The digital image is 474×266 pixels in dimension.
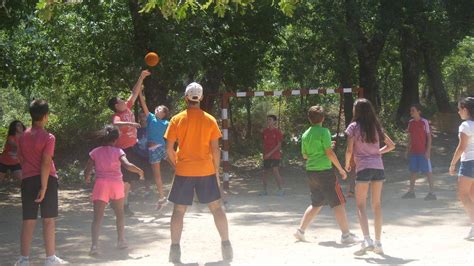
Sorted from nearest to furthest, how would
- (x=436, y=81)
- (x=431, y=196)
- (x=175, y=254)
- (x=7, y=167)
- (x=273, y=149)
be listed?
(x=175, y=254) < (x=431, y=196) < (x=7, y=167) < (x=273, y=149) < (x=436, y=81)

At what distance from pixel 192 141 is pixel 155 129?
3.84 m

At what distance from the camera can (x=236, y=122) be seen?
2378 centimetres

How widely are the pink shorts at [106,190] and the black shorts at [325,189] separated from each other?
7.27 ft

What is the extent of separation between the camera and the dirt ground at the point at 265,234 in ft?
21.4

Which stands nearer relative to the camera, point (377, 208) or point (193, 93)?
point (193, 93)

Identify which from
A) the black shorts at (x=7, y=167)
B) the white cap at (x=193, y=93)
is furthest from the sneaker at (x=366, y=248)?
the black shorts at (x=7, y=167)

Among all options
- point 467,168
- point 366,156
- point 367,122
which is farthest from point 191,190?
point 467,168

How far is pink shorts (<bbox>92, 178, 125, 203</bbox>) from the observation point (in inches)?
272

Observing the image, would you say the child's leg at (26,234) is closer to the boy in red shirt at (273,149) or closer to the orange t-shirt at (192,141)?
the orange t-shirt at (192,141)

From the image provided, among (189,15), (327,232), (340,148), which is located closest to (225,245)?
(327,232)

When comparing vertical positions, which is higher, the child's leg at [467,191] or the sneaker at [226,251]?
the child's leg at [467,191]

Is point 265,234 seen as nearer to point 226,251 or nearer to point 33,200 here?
point 226,251

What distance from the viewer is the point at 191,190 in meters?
6.32

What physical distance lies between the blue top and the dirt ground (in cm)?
116
